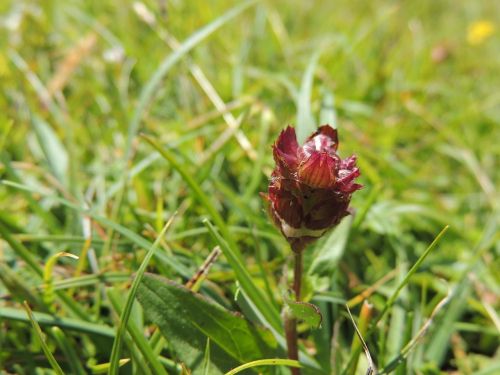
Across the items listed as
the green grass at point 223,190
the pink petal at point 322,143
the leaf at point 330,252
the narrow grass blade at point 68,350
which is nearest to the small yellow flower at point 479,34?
the green grass at point 223,190

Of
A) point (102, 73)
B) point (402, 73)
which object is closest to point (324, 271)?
point (102, 73)

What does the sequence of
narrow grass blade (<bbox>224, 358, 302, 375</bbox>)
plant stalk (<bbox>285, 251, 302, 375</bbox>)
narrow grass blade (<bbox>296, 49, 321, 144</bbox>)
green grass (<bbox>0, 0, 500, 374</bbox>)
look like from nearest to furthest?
1. narrow grass blade (<bbox>224, 358, 302, 375</bbox>)
2. plant stalk (<bbox>285, 251, 302, 375</bbox>)
3. green grass (<bbox>0, 0, 500, 374</bbox>)
4. narrow grass blade (<bbox>296, 49, 321, 144</bbox>)

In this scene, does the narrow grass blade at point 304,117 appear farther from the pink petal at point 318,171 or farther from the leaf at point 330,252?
the pink petal at point 318,171

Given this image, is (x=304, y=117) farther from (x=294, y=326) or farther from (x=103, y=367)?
(x=103, y=367)

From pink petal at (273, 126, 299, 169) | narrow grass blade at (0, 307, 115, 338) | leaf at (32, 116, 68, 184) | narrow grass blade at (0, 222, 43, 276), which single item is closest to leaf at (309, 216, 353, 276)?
pink petal at (273, 126, 299, 169)

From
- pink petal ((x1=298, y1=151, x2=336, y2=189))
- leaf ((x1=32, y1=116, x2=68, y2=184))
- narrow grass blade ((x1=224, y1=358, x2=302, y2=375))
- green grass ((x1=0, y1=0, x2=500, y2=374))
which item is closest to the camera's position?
pink petal ((x1=298, y1=151, x2=336, y2=189))

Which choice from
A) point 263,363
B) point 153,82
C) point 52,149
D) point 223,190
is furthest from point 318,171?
point 52,149

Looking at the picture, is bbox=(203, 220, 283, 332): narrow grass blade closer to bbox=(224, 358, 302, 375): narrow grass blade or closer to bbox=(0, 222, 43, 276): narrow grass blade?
bbox=(224, 358, 302, 375): narrow grass blade
